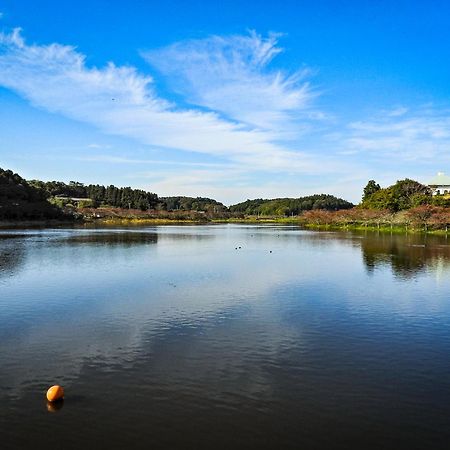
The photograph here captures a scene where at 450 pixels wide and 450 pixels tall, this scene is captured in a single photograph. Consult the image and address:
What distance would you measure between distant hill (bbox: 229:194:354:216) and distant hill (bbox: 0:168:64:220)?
8425 centimetres

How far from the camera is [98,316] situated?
12.8 m

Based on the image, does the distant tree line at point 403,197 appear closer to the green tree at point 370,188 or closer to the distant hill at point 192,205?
the green tree at point 370,188

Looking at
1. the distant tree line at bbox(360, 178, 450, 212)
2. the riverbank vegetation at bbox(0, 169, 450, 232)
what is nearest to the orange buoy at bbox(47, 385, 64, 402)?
the riverbank vegetation at bbox(0, 169, 450, 232)

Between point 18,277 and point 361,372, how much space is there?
52.2 feet

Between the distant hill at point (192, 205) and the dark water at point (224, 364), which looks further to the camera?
the distant hill at point (192, 205)

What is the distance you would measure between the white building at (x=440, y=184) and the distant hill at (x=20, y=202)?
75948mm

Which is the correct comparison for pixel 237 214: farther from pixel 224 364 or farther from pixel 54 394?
pixel 54 394

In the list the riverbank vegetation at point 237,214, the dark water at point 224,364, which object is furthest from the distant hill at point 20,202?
the dark water at point 224,364

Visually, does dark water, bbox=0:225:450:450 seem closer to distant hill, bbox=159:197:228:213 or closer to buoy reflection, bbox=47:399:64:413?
buoy reflection, bbox=47:399:64:413

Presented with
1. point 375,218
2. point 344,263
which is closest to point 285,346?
point 344,263

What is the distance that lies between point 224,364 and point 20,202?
86.1m

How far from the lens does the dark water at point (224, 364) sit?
21.3 ft

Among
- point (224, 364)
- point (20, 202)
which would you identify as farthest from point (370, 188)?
point (224, 364)

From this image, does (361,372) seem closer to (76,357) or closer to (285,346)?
(285,346)
